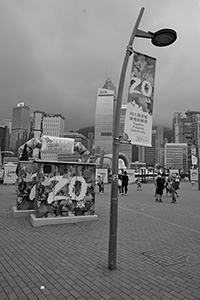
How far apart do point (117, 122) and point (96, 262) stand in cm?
297

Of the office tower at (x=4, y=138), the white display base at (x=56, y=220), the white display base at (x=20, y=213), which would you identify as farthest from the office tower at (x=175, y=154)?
the white display base at (x=56, y=220)

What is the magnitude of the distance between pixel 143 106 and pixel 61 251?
388 cm

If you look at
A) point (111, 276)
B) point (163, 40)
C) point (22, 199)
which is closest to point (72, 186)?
point (22, 199)

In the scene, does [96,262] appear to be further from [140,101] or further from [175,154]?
[175,154]

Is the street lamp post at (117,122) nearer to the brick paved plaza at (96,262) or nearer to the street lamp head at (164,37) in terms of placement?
the street lamp head at (164,37)

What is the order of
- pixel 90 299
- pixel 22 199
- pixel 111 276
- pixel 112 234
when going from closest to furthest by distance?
pixel 90 299, pixel 111 276, pixel 112 234, pixel 22 199

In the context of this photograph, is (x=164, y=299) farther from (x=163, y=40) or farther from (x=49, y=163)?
(x=49, y=163)

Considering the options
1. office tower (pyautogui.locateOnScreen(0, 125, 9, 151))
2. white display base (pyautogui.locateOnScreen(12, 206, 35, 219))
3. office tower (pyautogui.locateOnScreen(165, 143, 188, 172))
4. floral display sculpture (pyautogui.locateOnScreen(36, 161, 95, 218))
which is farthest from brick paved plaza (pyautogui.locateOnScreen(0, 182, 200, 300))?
office tower (pyautogui.locateOnScreen(165, 143, 188, 172))

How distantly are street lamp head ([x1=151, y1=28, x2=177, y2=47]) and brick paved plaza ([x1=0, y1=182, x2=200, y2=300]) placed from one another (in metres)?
4.61

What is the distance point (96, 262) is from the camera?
4.78 metres

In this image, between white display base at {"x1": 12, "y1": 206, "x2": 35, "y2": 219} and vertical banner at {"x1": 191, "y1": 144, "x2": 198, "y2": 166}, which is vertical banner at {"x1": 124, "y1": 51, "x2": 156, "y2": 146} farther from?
vertical banner at {"x1": 191, "y1": 144, "x2": 198, "y2": 166}

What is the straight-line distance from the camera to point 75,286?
12.4 feet

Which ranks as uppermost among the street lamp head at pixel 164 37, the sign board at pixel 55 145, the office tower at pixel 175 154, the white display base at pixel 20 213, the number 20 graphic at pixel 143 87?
the office tower at pixel 175 154

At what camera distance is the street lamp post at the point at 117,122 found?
14.5 ft
